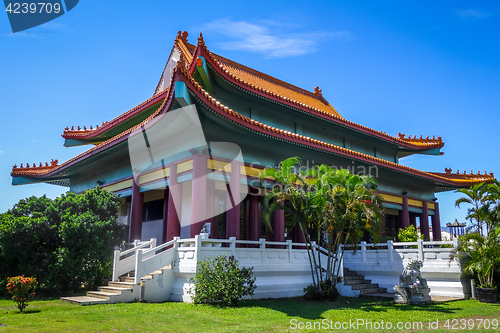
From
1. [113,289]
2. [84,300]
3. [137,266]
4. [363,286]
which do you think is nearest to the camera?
[84,300]

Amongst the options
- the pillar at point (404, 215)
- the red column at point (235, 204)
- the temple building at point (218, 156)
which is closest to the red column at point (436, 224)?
the temple building at point (218, 156)

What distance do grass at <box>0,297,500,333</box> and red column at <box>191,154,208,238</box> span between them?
3044 mm

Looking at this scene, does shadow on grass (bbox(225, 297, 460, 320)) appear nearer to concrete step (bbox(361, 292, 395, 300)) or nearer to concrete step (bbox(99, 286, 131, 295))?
concrete step (bbox(361, 292, 395, 300))

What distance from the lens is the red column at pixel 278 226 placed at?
1579cm

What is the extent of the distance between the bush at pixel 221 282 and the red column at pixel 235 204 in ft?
8.64

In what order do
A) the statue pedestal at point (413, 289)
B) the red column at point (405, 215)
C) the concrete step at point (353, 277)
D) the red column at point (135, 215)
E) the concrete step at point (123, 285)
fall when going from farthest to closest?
the red column at point (405, 215) < the red column at point (135, 215) < the concrete step at point (353, 277) < the statue pedestal at point (413, 289) < the concrete step at point (123, 285)

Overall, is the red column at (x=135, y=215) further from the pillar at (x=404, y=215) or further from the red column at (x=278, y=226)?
the pillar at (x=404, y=215)

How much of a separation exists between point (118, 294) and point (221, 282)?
3.14 m

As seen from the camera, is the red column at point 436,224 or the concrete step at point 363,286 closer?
the concrete step at point 363,286

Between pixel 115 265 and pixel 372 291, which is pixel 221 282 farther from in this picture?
pixel 372 291

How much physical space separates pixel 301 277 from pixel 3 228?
10.3 m

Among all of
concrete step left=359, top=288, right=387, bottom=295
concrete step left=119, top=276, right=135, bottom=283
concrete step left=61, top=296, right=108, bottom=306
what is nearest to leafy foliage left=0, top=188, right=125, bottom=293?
concrete step left=119, top=276, right=135, bottom=283

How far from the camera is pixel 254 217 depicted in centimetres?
1590

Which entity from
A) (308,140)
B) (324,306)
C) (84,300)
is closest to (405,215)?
(308,140)
